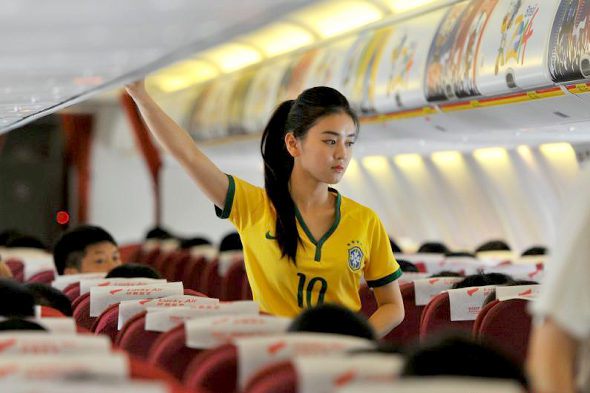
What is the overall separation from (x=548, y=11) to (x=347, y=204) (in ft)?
10.9

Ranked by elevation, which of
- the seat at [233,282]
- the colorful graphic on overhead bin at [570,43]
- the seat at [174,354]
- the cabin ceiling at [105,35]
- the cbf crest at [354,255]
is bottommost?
the seat at [233,282]

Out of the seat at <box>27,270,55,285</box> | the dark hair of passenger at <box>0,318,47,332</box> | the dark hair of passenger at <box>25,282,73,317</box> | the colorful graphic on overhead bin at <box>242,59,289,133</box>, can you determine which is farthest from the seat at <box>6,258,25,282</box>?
the dark hair of passenger at <box>0,318,47,332</box>

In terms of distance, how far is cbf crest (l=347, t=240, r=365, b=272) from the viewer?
5.52 metres

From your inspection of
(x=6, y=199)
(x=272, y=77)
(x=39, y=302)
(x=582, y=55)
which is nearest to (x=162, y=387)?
(x=39, y=302)

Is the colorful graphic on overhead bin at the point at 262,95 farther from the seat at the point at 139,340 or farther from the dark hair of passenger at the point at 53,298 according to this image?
the seat at the point at 139,340

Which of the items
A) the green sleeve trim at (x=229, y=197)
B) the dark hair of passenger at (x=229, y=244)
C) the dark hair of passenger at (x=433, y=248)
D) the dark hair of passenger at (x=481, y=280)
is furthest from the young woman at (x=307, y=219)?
the dark hair of passenger at (x=229, y=244)

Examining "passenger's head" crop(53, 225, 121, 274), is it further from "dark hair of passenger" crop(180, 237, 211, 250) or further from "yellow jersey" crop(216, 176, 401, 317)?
"dark hair of passenger" crop(180, 237, 211, 250)

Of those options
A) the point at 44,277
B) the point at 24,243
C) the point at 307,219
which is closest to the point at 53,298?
the point at 307,219

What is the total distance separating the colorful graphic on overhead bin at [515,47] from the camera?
8.34m

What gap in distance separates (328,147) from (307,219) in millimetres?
338

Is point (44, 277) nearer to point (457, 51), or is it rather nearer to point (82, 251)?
point (82, 251)

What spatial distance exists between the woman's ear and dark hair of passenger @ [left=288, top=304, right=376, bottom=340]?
1772 millimetres

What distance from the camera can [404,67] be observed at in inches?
440

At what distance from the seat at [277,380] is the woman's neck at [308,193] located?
246 centimetres
